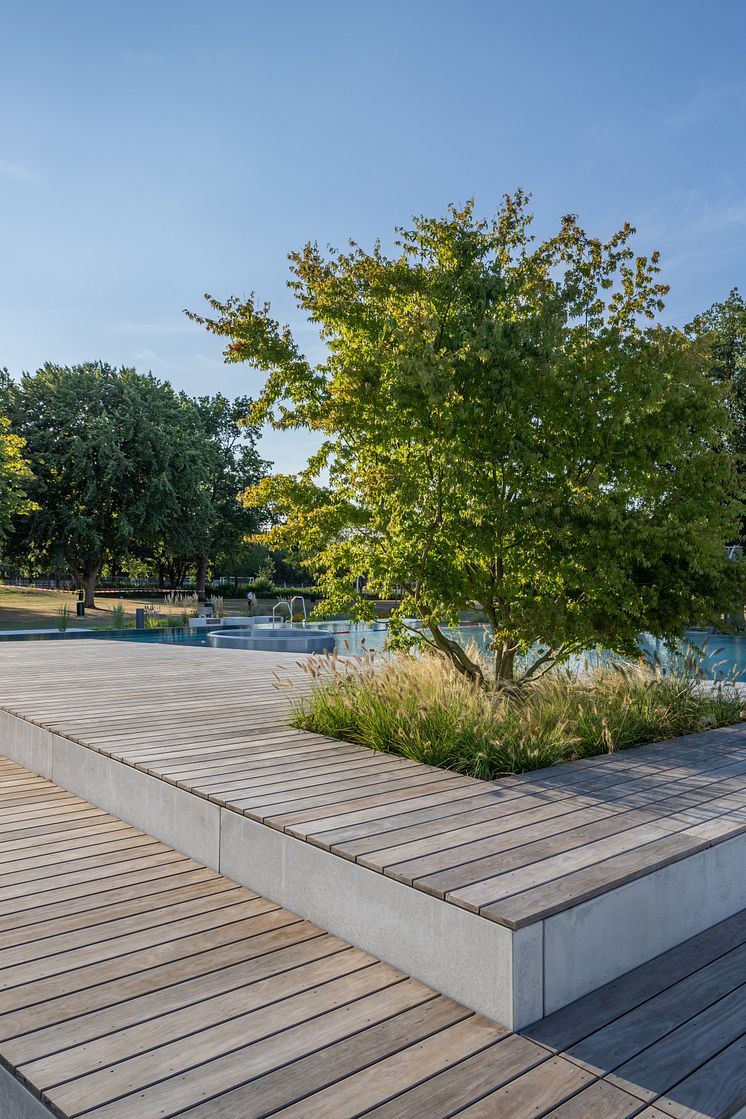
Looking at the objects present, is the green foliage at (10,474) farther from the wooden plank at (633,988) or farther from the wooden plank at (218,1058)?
the wooden plank at (633,988)

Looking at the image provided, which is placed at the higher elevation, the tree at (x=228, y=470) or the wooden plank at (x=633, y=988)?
the tree at (x=228, y=470)

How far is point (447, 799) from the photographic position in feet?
11.7

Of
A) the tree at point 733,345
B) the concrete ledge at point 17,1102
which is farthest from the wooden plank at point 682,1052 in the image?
the tree at point 733,345

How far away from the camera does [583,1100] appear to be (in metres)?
1.89

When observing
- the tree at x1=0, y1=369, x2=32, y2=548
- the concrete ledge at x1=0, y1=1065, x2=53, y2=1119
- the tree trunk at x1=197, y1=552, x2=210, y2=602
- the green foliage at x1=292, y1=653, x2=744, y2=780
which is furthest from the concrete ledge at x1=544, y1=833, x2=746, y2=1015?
the tree trunk at x1=197, y1=552, x2=210, y2=602

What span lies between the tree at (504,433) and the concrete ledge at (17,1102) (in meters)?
3.74

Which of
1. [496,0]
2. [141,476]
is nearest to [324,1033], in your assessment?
[496,0]

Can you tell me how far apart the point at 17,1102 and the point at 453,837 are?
5.44 ft

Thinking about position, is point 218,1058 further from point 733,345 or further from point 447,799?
point 733,345

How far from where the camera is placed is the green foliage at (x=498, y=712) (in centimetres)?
428

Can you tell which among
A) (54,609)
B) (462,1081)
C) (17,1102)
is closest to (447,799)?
(462,1081)

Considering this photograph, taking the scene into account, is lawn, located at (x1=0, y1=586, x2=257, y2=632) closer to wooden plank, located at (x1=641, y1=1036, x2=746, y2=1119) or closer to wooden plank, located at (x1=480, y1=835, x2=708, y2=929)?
wooden plank, located at (x1=480, y1=835, x2=708, y2=929)

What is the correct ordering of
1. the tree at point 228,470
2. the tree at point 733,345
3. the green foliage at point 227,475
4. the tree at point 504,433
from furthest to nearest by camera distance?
the tree at point 228,470, the green foliage at point 227,475, the tree at point 733,345, the tree at point 504,433

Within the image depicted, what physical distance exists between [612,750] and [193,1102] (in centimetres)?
337
